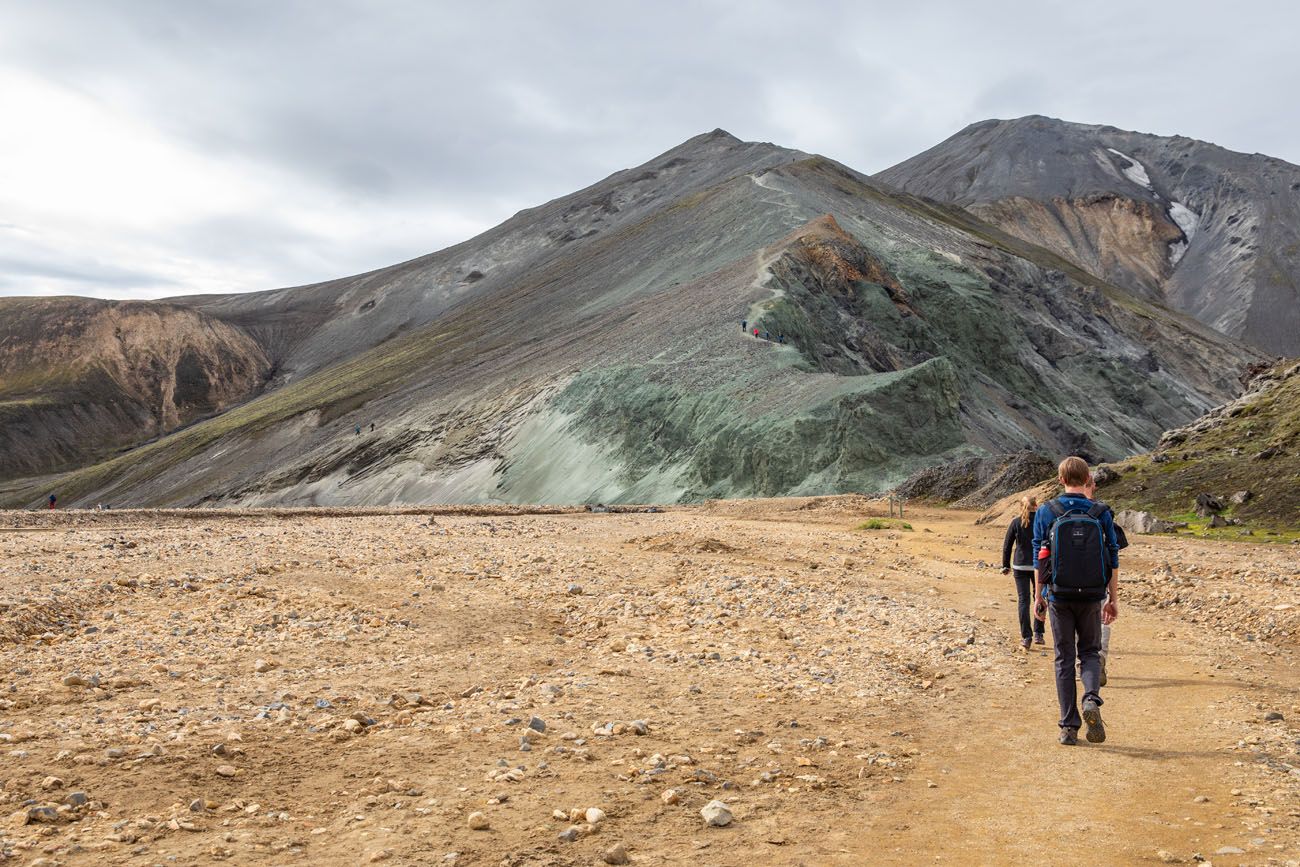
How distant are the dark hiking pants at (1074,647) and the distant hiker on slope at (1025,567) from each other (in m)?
3.51

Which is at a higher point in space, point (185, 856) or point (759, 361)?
point (759, 361)

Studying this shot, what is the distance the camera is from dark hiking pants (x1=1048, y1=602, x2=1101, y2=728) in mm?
7363

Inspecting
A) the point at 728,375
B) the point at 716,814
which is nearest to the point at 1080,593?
the point at 716,814

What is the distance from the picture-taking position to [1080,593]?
743 centimetres

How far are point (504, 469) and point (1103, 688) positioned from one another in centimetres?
3587

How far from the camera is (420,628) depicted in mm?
10891

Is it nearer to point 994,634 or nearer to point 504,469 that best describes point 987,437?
point 504,469

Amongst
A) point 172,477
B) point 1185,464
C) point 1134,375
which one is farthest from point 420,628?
point 1134,375

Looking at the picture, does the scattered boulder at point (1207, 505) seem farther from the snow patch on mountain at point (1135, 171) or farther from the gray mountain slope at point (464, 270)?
the snow patch on mountain at point (1135, 171)

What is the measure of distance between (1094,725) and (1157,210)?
163631 millimetres

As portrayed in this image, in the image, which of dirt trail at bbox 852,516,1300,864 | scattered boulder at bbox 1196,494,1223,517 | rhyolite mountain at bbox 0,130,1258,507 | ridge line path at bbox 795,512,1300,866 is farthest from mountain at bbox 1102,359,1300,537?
dirt trail at bbox 852,516,1300,864

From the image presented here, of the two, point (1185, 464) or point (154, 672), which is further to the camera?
point (1185, 464)

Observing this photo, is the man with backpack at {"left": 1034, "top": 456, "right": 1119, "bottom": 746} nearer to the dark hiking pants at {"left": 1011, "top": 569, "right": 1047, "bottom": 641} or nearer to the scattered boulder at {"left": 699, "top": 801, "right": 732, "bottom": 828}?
the scattered boulder at {"left": 699, "top": 801, "right": 732, "bottom": 828}

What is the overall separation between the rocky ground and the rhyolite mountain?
22.1 m
